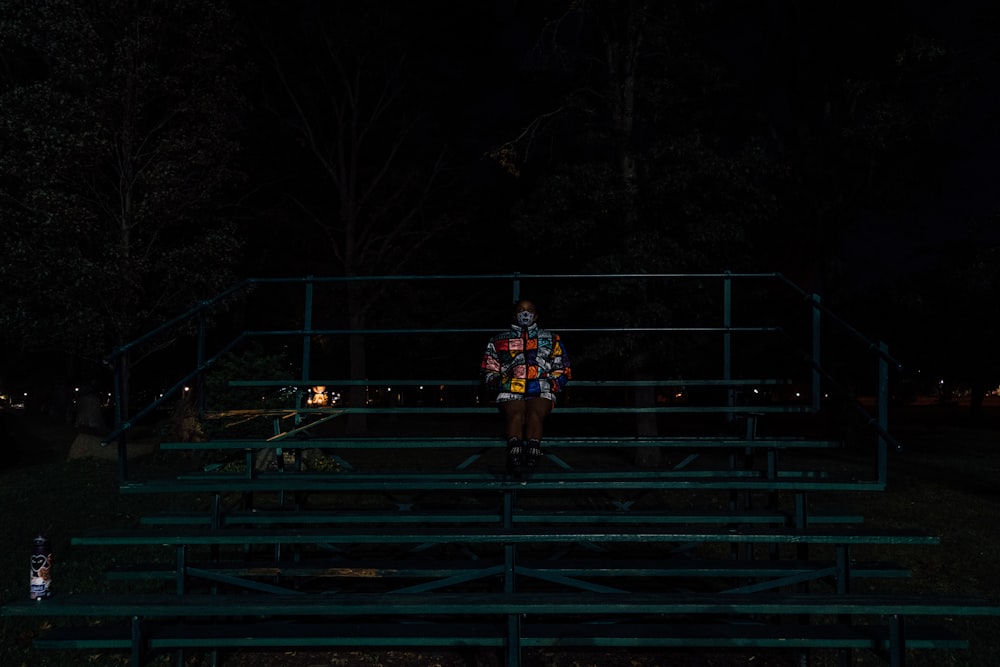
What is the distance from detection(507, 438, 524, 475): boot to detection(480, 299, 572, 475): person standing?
6cm

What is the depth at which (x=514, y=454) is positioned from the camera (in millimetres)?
6199

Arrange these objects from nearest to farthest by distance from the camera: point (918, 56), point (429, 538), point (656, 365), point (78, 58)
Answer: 1. point (429, 538)
2. point (918, 56)
3. point (656, 365)
4. point (78, 58)

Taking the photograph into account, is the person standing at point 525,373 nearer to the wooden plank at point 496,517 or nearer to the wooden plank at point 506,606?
the wooden plank at point 496,517

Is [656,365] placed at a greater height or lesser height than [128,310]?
lesser

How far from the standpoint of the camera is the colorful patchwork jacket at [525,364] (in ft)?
21.7

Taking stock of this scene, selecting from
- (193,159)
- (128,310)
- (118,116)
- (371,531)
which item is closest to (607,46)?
(193,159)

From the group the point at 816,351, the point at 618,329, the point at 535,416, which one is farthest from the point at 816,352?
the point at 535,416

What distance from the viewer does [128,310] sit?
1902 cm

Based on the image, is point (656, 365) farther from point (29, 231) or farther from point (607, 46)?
point (29, 231)

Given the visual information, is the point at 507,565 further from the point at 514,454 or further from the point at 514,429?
the point at 514,429

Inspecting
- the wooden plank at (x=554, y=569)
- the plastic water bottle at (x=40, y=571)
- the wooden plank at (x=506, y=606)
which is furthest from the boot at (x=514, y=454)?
the plastic water bottle at (x=40, y=571)

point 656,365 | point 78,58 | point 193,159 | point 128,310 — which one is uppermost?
point 78,58

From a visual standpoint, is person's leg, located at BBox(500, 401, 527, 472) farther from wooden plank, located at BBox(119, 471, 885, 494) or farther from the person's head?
the person's head

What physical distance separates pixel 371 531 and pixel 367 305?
92.2 ft
